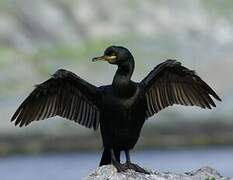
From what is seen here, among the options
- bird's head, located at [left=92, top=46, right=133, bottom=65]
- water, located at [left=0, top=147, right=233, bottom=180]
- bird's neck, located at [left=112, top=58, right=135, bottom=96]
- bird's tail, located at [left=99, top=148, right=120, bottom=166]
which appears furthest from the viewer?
water, located at [left=0, top=147, right=233, bottom=180]

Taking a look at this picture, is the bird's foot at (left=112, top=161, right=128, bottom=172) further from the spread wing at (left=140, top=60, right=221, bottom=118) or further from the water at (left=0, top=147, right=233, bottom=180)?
the water at (left=0, top=147, right=233, bottom=180)

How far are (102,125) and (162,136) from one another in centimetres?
4705

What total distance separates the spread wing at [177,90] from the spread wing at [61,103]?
0.74m

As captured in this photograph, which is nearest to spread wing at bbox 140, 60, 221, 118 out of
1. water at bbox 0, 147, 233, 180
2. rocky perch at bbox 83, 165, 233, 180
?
rocky perch at bbox 83, 165, 233, 180

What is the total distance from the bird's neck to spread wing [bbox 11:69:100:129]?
667 mm

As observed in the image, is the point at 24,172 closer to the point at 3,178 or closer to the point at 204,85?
the point at 3,178

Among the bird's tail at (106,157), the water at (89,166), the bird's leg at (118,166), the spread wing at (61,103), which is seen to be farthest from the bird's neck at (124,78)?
the water at (89,166)

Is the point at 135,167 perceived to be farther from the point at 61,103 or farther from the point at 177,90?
the point at 177,90

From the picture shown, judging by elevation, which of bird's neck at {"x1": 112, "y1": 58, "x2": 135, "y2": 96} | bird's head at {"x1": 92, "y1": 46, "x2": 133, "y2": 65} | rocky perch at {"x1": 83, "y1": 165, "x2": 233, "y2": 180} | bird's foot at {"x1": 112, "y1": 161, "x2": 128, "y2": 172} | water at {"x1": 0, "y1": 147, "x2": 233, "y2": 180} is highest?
water at {"x1": 0, "y1": 147, "x2": 233, "y2": 180}

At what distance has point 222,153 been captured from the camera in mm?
43625

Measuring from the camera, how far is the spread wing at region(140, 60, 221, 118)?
48.0ft

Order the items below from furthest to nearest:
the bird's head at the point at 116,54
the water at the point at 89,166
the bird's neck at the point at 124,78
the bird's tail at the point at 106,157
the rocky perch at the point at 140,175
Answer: the water at the point at 89,166, the bird's tail at the point at 106,157, the bird's neck at the point at 124,78, the bird's head at the point at 116,54, the rocky perch at the point at 140,175

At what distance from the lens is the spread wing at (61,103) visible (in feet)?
46.9

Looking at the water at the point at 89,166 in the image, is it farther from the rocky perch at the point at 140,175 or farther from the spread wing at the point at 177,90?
the rocky perch at the point at 140,175
